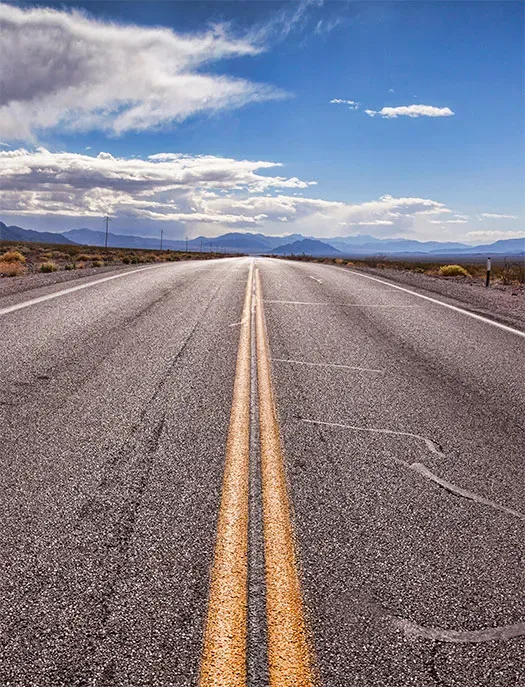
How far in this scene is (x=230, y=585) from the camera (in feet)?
8.03

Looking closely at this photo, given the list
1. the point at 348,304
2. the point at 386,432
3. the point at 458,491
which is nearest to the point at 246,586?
the point at 458,491

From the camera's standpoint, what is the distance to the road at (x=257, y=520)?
208 cm

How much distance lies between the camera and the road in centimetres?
208

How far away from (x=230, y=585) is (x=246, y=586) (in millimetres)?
68

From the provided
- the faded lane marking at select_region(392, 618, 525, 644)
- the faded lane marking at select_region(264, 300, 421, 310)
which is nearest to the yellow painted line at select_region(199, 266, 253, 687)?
the faded lane marking at select_region(392, 618, 525, 644)

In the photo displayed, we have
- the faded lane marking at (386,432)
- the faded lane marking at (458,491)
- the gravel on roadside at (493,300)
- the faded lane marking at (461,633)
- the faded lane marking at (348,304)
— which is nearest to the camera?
the faded lane marking at (461,633)

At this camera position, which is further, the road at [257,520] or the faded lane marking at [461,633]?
the faded lane marking at [461,633]

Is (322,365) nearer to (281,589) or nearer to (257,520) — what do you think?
(257,520)

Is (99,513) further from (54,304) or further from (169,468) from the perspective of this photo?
(54,304)

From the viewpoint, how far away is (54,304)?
1066 cm

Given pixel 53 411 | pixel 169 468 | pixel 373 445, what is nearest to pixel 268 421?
pixel 373 445

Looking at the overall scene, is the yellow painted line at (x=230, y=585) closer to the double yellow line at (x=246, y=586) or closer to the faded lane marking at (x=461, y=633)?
the double yellow line at (x=246, y=586)

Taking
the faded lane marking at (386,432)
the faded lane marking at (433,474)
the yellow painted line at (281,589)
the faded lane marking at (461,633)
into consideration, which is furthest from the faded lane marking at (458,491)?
the faded lane marking at (461,633)

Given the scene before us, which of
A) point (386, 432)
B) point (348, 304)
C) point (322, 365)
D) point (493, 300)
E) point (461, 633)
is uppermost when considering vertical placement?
point (493, 300)
